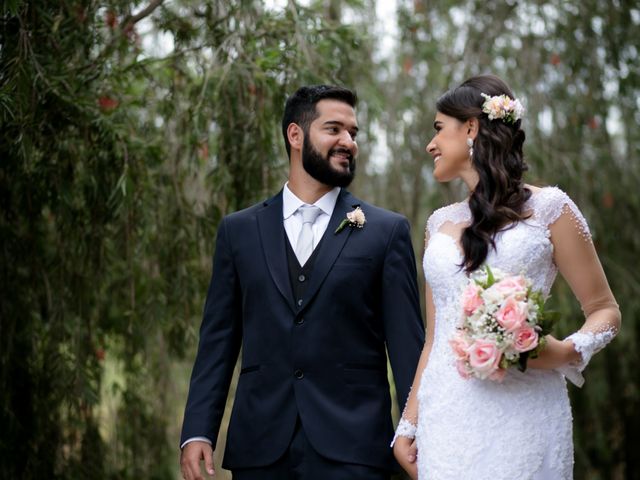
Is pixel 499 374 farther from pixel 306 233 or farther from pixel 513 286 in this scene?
pixel 306 233

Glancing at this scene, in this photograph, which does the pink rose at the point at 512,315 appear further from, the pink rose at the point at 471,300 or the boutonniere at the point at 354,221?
the boutonniere at the point at 354,221

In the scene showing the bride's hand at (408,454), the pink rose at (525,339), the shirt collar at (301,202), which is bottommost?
the bride's hand at (408,454)

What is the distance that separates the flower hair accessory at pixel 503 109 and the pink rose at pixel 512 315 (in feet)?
2.12

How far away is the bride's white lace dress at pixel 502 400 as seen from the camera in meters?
3.06

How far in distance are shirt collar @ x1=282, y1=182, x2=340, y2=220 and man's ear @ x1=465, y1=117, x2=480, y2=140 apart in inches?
25.3

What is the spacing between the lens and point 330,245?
3.70 m

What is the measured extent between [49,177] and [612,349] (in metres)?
5.41

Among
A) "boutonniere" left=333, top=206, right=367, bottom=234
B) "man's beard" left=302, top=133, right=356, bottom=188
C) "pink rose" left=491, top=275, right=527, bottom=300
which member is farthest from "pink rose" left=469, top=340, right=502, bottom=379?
"man's beard" left=302, top=133, right=356, bottom=188

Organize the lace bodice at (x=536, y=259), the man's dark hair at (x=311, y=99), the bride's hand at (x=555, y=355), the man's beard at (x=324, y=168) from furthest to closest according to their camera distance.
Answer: the man's dark hair at (x=311, y=99) < the man's beard at (x=324, y=168) < the lace bodice at (x=536, y=259) < the bride's hand at (x=555, y=355)

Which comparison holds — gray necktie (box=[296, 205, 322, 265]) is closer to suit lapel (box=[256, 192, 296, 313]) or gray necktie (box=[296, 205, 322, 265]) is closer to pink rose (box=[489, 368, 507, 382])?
suit lapel (box=[256, 192, 296, 313])

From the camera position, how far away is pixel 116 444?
595 cm

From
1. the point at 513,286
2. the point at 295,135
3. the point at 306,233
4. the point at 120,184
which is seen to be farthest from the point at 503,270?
the point at 120,184

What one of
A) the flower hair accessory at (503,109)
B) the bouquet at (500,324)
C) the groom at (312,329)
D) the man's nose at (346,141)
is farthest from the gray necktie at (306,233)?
the bouquet at (500,324)

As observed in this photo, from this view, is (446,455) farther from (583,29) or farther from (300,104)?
(583,29)
